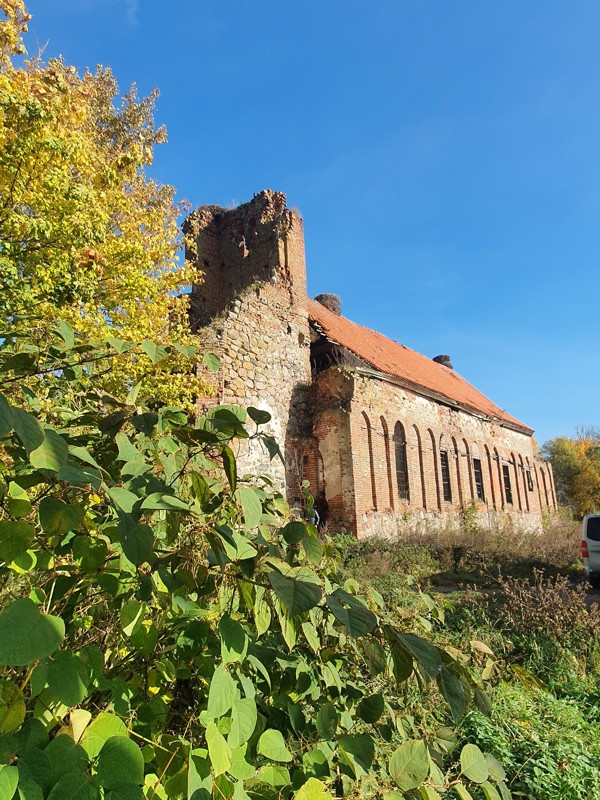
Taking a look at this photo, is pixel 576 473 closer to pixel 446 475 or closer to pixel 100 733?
pixel 446 475

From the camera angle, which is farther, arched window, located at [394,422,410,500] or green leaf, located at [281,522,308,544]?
arched window, located at [394,422,410,500]

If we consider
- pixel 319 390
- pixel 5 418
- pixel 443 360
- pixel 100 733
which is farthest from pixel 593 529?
pixel 443 360

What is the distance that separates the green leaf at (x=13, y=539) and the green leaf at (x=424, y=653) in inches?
37.3

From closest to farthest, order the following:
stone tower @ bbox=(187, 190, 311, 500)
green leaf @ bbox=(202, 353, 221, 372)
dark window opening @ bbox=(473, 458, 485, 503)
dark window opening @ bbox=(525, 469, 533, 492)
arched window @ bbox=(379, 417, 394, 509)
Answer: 1. green leaf @ bbox=(202, 353, 221, 372)
2. stone tower @ bbox=(187, 190, 311, 500)
3. arched window @ bbox=(379, 417, 394, 509)
4. dark window opening @ bbox=(473, 458, 485, 503)
5. dark window opening @ bbox=(525, 469, 533, 492)

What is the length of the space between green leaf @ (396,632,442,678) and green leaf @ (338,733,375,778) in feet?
1.91

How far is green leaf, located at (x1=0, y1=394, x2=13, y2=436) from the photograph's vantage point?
3.28ft

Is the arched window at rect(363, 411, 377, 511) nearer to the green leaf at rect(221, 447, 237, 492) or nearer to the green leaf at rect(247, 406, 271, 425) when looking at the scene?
the green leaf at rect(247, 406, 271, 425)

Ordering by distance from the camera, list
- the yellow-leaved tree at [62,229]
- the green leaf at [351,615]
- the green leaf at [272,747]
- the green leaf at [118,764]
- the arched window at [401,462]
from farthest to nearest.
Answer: the arched window at [401,462], the yellow-leaved tree at [62,229], the green leaf at [272,747], the green leaf at [351,615], the green leaf at [118,764]

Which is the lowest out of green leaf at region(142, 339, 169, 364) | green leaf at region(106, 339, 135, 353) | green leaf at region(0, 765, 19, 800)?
green leaf at region(0, 765, 19, 800)

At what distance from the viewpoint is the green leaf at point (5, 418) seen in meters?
1.00

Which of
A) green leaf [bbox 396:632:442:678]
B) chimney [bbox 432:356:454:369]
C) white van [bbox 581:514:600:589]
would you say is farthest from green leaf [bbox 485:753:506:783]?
chimney [bbox 432:356:454:369]

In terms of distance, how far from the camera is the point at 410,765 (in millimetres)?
1538

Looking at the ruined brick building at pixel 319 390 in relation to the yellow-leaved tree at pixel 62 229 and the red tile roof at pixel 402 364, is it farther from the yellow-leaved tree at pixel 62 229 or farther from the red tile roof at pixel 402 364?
the yellow-leaved tree at pixel 62 229

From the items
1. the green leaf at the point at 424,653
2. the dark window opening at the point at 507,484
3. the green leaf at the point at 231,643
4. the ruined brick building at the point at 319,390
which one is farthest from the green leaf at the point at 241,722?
the dark window opening at the point at 507,484
